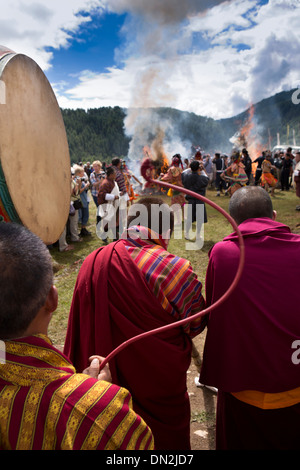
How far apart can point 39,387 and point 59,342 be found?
11.2 ft

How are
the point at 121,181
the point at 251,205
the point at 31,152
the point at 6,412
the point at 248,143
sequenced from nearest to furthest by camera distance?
1. the point at 6,412
2. the point at 31,152
3. the point at 251,205
4. the point at 121,181
5. the point at 248,143

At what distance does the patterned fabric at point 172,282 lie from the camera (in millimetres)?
1874

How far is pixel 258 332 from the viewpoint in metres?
1.82

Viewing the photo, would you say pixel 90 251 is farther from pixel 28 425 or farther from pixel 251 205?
pixel 28 425

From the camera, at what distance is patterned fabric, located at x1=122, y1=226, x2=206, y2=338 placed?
1874mm

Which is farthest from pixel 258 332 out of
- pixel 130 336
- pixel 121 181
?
pixel 121 181

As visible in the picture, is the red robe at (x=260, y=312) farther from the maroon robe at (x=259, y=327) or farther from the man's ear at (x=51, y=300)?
the man's ear at (x=51, y=300)

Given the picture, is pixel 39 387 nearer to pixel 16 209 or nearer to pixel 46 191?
pixel 16 209

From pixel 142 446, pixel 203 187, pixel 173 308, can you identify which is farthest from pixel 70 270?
pixel 142 446

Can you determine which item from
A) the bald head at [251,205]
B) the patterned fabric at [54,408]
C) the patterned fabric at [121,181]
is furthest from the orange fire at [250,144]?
the patterned fabric at [54,408]

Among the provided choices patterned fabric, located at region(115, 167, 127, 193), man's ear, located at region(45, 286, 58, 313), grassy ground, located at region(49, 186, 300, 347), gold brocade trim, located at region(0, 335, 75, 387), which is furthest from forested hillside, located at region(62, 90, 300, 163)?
gold brocade trim, located at region(0, 335, 75, 387)

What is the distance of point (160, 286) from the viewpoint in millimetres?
1865

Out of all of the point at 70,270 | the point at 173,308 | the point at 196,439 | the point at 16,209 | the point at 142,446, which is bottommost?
the point at 196,439

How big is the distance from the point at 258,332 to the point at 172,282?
0.55 metres
